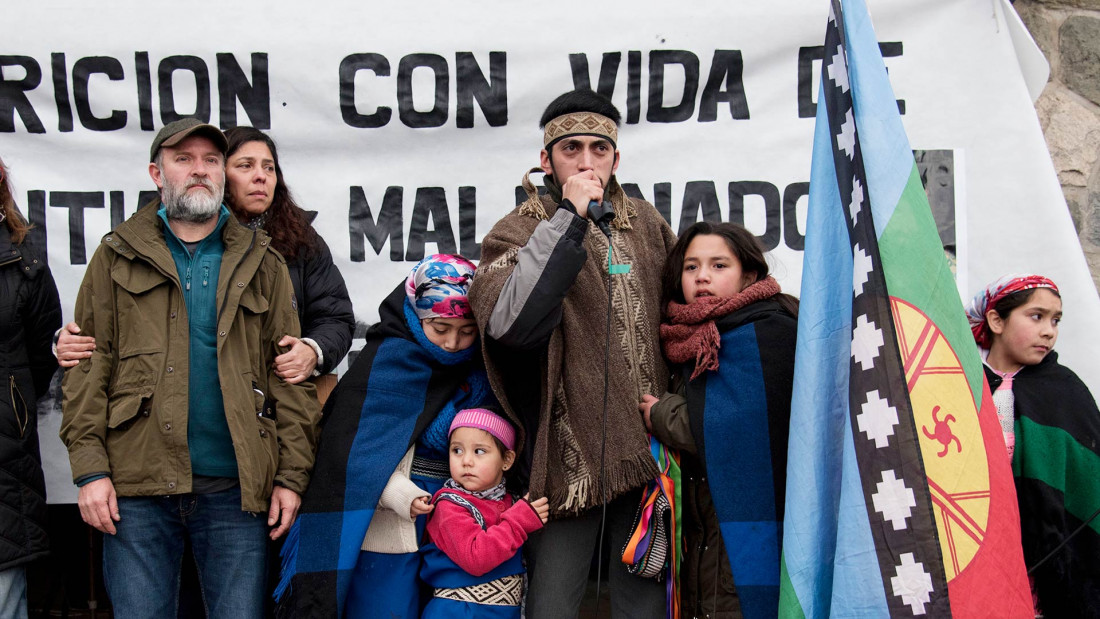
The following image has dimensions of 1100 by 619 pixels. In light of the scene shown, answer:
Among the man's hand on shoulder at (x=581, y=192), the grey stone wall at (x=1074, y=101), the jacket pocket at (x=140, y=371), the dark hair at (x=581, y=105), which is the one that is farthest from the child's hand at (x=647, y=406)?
the grey stone wall at (x=1074, y=101)

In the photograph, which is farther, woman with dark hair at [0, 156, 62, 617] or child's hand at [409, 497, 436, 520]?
woman with dark hair at [0, 156, 62, 617]

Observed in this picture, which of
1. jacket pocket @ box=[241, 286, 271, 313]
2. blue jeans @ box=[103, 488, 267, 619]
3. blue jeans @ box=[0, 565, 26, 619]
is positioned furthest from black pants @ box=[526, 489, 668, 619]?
blue jeans @ box=[0, 565, 26, 619]

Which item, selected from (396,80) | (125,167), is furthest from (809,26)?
(125,167)

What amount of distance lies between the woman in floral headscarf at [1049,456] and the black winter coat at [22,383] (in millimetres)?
2914

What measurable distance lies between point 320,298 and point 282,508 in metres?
0.77

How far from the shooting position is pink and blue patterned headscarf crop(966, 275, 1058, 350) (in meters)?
2.93

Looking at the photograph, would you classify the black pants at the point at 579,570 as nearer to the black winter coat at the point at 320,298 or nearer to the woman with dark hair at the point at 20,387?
the black winter coat at the point at 320,298

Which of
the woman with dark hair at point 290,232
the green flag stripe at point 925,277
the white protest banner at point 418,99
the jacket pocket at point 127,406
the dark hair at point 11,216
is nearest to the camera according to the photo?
the green flag stripe at point 925,277

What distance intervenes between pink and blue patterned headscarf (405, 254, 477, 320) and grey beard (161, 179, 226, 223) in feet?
2.11

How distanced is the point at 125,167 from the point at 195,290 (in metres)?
1.32

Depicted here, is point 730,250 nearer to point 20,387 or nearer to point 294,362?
point 294,362

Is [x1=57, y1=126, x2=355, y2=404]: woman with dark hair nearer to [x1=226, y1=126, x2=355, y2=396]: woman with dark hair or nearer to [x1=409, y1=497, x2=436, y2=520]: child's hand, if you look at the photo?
[x1=226, y1=126, x2=355, y2=396]: woman with dark hair

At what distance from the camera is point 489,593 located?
2.53 m

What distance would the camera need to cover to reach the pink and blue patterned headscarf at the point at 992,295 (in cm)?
293
